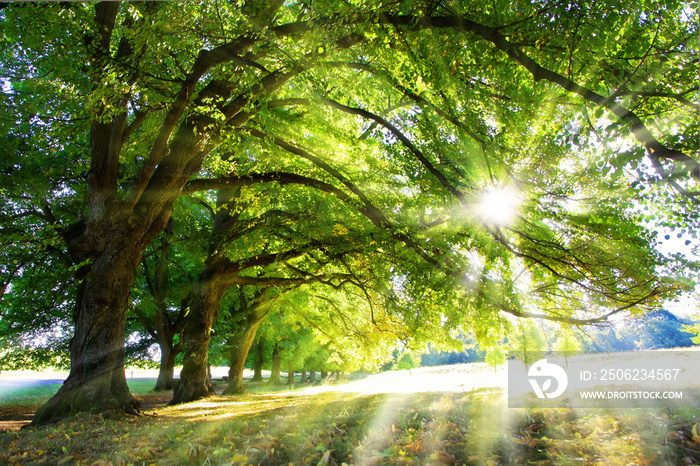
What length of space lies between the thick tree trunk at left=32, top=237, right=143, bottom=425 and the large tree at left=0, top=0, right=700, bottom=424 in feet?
0.10

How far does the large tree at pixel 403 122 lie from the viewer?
4.91 meters

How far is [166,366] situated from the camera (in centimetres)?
2323

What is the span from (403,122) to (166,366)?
21157 millimetres

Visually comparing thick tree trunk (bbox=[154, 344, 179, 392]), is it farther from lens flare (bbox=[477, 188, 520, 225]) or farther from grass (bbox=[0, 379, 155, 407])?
lens flare (bbox=[477, 188, 520, 225])

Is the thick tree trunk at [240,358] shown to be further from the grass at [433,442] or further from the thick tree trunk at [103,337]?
the grass at [433,442]

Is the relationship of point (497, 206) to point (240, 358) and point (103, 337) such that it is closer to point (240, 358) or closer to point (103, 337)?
point (103, 337)

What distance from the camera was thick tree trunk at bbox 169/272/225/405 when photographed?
12.9 metres

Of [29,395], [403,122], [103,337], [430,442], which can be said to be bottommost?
[29,395]

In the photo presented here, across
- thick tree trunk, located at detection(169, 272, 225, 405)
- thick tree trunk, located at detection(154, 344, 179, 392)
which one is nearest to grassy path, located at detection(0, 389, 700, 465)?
thick tree trunk, located at detection(169, 272, 225, 405)

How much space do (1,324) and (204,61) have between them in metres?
19.6

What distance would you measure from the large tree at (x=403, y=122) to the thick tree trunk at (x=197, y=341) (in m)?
4.40

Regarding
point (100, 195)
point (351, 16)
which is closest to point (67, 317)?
point (100, 195)

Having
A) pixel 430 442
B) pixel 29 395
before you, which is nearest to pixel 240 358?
pixel 29 395

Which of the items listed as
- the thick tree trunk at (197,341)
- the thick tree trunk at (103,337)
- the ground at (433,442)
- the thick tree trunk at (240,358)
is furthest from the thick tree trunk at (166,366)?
the ground at (433,442)
